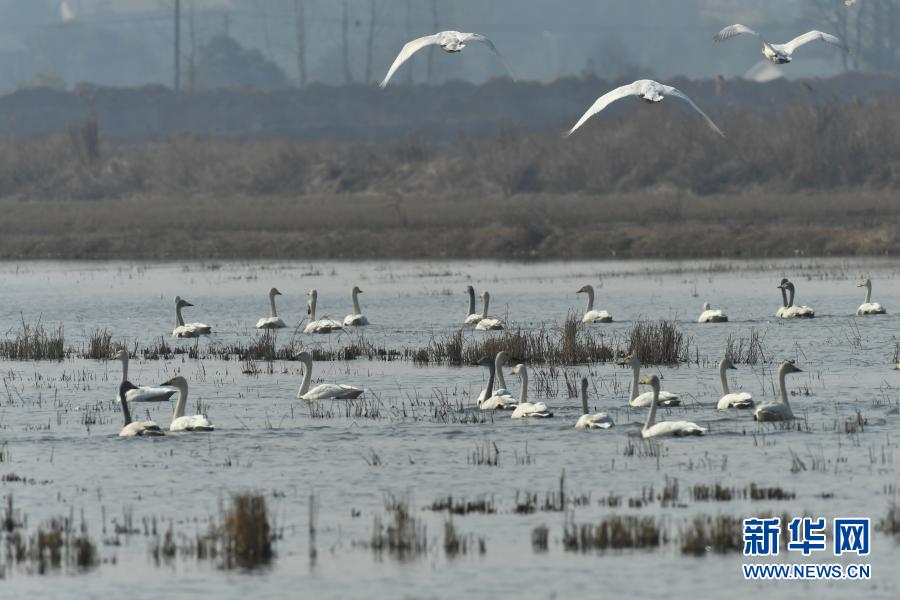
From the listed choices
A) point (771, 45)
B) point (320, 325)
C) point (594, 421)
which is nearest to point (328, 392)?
point (594, 421)

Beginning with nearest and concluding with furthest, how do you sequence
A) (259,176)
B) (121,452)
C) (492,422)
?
(121,452) < (492,422) < (259,176)

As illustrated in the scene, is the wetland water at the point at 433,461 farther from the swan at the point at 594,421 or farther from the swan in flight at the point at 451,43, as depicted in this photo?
the swan in flight at the point at 451,43

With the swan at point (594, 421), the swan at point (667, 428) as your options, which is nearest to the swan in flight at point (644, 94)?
the swan at point (594, 421)

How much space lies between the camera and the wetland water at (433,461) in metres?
13.2

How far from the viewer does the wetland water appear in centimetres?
1322

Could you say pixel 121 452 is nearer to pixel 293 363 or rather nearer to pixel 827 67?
pixel 293 363

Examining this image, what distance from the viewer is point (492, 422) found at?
2031 cm

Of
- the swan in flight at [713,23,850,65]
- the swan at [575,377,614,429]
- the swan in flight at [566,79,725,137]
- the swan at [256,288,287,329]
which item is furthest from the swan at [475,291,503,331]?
the swan at [575,377,614,429]

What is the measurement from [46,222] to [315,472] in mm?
48576

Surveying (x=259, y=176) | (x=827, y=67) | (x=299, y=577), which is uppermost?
(x=827, y=67)

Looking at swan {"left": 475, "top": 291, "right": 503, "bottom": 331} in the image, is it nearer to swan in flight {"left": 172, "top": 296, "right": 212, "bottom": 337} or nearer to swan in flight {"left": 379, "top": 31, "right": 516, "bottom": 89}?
swan in flight {"left": 172, "top": 296, "right": 212, "bottom": 337}

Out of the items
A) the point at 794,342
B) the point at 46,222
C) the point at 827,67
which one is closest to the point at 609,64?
the point at 827,67

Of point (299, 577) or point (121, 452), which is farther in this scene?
point (121, 452)

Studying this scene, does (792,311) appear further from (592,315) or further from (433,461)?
(433,461)
